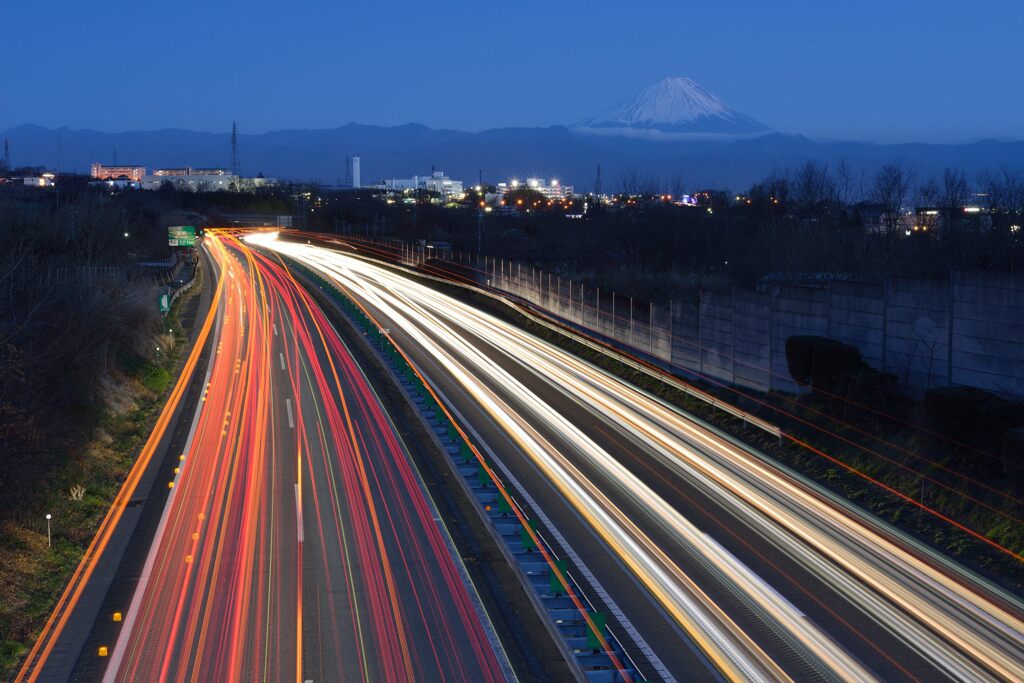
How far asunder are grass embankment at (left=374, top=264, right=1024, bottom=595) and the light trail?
7.28 metres

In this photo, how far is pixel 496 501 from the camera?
17.6 metres

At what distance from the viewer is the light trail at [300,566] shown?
1180 cm

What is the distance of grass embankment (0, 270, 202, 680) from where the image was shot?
13555 mm

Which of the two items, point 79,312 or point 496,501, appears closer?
point 496,501

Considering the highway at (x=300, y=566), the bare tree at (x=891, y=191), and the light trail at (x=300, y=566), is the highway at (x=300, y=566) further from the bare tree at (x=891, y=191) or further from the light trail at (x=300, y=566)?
the bare tree at (x=891, y=191)

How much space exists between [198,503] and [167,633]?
6045mm

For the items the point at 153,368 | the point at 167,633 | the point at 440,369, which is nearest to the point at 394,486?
the point at 167,633

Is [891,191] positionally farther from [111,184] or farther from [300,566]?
[111,184]

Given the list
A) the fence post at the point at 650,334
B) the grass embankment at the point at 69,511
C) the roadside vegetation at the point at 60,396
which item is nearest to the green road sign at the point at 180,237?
the roadside vegetation at the point at 60,396

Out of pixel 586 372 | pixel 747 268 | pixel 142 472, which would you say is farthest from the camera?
pixel 747 268

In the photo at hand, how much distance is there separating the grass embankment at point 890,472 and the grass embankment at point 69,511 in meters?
12.8

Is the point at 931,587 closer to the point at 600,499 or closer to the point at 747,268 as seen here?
the point at 600,499

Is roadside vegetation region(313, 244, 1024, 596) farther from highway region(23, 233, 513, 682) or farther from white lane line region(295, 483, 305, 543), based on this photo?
white lane line region(295, 483, 305, 543)

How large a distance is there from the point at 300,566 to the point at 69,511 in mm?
5588
